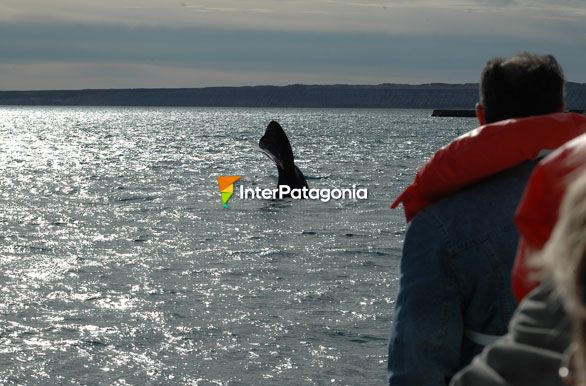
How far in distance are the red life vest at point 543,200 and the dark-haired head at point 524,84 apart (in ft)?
4.64

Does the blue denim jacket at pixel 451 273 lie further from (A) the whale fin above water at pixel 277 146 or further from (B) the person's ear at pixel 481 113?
(A) the whale fin above water at pixel 277 146

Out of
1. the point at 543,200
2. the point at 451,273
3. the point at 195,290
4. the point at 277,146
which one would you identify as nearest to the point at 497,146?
the point at 451,273

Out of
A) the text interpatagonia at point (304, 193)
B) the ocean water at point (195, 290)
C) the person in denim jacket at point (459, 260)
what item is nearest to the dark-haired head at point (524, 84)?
the person in denim jacket at point (459, 260)

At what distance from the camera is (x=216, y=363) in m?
12.4

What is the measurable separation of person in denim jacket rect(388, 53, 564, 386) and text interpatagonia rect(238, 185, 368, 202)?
30480 millimetres

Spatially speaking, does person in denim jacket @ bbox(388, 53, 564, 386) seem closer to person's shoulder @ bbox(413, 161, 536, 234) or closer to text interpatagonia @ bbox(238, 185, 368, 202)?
person's shoulder @ bbox(413, 161, 536, 234)

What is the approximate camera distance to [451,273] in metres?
3.32

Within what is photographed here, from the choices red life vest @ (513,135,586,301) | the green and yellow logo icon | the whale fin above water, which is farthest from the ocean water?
red life vest @ (513,135,586,301)

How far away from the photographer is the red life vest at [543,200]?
5.08 feet

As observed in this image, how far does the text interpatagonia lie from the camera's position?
34375 mm

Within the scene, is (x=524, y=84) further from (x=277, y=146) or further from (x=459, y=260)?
(x=277, y=146)

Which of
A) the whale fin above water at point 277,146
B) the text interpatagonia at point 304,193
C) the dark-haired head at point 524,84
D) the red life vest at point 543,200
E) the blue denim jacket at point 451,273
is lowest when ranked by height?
the text interpatagonia at point 304,193

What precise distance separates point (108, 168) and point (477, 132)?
5581 centimetres

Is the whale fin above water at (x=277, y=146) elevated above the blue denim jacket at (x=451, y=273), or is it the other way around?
the blue denim jacket at (x=451, y=273)
